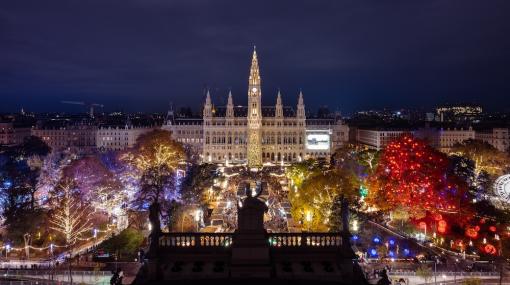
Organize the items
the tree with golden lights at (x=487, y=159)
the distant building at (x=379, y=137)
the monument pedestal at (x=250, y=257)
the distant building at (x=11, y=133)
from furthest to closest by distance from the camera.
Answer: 1. the distant building at (x=11, y=133)
2. the distant building at (x=379, y=137)
3. the tree with golden lights at (x=487, y=159)
4. the monument pedestal at (x=250, y=257)

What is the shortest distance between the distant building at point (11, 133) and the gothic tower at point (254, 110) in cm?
6243

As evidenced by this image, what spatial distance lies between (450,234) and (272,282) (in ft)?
104

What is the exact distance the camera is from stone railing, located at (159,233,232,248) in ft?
54.7

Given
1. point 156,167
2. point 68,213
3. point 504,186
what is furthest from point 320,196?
point 68,213

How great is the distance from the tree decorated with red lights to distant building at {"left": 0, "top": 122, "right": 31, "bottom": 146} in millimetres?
114713

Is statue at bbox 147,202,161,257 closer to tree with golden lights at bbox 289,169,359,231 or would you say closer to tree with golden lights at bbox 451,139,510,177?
tree with golden lights at bbox 289,169,359,231

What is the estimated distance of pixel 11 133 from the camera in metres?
137

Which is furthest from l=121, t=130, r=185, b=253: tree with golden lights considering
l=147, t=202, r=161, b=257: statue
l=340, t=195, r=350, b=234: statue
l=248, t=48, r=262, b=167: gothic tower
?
l=248, t=48, r=262, b=167: gothic tower

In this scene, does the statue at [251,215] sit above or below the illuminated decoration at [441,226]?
above

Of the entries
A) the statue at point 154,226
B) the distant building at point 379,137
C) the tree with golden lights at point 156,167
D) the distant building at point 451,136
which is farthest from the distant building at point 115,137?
the statue at point 154,226

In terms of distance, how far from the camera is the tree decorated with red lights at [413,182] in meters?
43.5

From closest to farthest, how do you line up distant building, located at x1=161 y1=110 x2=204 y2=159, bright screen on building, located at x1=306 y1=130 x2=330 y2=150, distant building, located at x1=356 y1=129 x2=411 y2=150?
bright screen on building, located at x1=306 y1=130 x2=330 y2=150
distant building, located at x1=356 y1=129 x2=411 y2=150
distant building, located at x1=161 y1=110 x2=204 y2=159

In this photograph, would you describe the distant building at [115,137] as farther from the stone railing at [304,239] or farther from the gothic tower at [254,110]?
the stone railing at [304,239]

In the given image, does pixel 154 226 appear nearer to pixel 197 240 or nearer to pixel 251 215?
pixel 197 240
